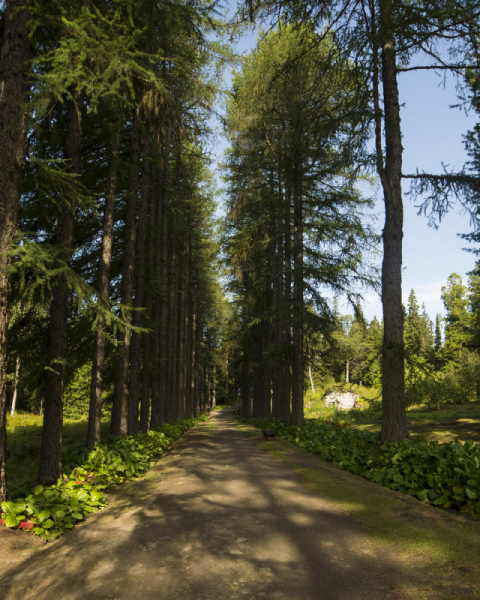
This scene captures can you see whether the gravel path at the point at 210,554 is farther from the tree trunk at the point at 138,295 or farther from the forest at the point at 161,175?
the tree trunk at the point at 138,295

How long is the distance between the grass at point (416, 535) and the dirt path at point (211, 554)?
6.7 inches

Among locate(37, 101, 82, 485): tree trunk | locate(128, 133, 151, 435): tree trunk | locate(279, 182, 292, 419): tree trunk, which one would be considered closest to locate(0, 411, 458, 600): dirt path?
locate(37, 101, 82, 485): tree trunk

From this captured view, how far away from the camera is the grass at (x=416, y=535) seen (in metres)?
3.75

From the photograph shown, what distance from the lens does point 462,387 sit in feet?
92.8

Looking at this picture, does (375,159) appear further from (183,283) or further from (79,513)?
(183,283)

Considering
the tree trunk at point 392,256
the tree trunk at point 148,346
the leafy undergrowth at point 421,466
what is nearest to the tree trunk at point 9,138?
the leafy undergrowth at point 421,466

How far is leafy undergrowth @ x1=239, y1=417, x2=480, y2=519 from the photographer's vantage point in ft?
19.9

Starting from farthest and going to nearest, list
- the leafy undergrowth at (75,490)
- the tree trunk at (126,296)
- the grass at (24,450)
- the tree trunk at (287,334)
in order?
1. the tree trunk at (287,334)
2. the grass at (24,450)
3. the tree trunk at (126,296)
4. the leafy undergrowth at (75,490)

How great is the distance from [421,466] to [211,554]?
173 inches

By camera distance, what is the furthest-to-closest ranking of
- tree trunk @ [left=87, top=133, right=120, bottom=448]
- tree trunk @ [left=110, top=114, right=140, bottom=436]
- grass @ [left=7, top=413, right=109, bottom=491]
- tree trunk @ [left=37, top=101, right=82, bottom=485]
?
1. grass @ [left=7, top=413, right=109, bottom=491]
2. tree trunk @ [left=110, top=114, right=140, bottom=436]
3. tree trunk @ [left=87, top=133, right=120, bottom=448]
4. tree trunk @ [left=37, top=101, right=82, bottom=485]

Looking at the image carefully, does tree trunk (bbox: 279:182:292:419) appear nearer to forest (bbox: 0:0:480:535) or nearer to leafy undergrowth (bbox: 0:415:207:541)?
forest (bbox: 0:0:480:535)

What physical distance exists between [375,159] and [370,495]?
7.49 metres

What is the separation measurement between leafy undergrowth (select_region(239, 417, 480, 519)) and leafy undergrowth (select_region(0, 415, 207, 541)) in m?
5.03

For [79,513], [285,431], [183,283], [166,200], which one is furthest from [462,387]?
[79,513]
